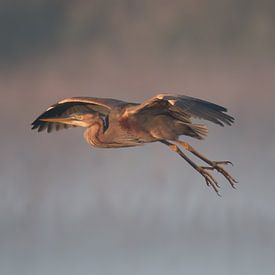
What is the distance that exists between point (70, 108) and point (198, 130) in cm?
440

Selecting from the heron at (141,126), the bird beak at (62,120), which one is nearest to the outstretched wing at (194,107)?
the heron at (141,126)

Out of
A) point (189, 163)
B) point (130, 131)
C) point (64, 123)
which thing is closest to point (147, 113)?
point (130, 131)

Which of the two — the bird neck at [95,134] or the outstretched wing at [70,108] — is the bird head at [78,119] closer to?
the bird neck at [95,134]

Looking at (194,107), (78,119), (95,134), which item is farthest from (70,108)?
(194,107)

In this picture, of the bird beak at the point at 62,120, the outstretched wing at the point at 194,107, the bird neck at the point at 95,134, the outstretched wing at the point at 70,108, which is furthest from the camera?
the bird beak at the point at 62,120

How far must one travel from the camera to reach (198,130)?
926 inches

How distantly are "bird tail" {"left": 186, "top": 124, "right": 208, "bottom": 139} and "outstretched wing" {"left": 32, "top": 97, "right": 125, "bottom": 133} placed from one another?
182 cm

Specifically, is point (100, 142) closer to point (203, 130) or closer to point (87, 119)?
point (87, 119)

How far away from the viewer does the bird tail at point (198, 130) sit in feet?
76.9

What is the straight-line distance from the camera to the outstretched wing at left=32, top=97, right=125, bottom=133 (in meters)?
24.2

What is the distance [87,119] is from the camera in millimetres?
23719

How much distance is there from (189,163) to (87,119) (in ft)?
8.96

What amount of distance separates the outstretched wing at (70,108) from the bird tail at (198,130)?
1.82m

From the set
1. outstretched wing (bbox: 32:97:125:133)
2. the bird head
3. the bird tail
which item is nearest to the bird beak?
the bird head
